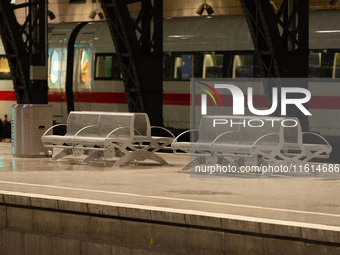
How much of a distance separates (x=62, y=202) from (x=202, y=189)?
2122 mm

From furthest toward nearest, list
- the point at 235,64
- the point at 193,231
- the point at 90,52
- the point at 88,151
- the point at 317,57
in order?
the point at 90,52
the point at 235,64
the point at 317,57
the point at 88,151
the point at 193,231

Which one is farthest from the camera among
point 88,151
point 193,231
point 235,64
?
point 235,64

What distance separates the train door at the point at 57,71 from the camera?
20.8 meters

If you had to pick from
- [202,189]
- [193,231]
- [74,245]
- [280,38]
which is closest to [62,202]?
[74,245]

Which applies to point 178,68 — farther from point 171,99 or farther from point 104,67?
point 104,67

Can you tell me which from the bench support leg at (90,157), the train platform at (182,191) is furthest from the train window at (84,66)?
the train platform at (182,191)

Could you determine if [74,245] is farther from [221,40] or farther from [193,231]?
[221,40]

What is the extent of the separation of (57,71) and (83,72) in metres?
0.94

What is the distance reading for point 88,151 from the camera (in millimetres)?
12398

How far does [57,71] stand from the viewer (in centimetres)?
2089

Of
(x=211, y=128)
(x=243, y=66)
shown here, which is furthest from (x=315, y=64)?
(x=211, y=128)

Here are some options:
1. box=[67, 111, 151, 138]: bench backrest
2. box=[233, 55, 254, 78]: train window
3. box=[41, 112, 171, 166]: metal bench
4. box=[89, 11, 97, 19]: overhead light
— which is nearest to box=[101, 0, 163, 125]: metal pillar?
box=[233, 55, 254, 78]: train window

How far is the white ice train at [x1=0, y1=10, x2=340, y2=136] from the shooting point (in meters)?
16.7

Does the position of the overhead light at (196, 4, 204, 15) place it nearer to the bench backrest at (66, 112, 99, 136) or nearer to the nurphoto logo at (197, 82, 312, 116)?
the nurphoto logo at (197, 82, 312, 116)
